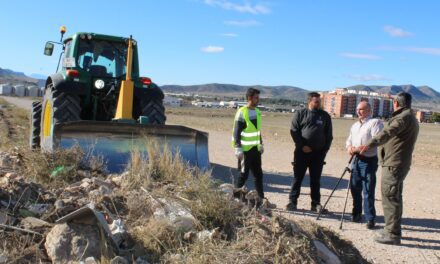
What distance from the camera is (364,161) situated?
26.3ft

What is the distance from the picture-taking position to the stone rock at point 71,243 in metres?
4.46

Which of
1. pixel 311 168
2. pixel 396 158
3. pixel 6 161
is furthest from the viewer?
pixel 311 168

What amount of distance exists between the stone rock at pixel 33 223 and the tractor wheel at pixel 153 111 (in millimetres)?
5594

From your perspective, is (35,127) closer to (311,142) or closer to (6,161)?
(6,161)

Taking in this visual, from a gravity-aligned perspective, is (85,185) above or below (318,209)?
above

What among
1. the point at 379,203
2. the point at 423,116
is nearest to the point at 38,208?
the point at 379,203

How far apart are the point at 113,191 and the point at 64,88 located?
180 inches

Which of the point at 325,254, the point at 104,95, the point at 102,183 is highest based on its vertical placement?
the point at 104,95

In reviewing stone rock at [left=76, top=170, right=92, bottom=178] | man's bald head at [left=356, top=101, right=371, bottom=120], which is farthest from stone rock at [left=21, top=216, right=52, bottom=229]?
man's bald head at [left=356, top=101, right=371, bottom=120]

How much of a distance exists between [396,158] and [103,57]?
6.16 meters

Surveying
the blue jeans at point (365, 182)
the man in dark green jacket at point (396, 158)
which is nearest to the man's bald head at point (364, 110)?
the blue jeans at point (365, 182)

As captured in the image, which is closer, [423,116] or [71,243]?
[71,243]

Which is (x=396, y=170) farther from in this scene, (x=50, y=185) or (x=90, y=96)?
(x=90, y=96)

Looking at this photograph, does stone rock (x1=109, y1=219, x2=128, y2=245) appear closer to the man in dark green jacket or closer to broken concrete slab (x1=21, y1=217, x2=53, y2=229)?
broken concrete slab (x1=21, y1=217, x2=53, y2=229)
